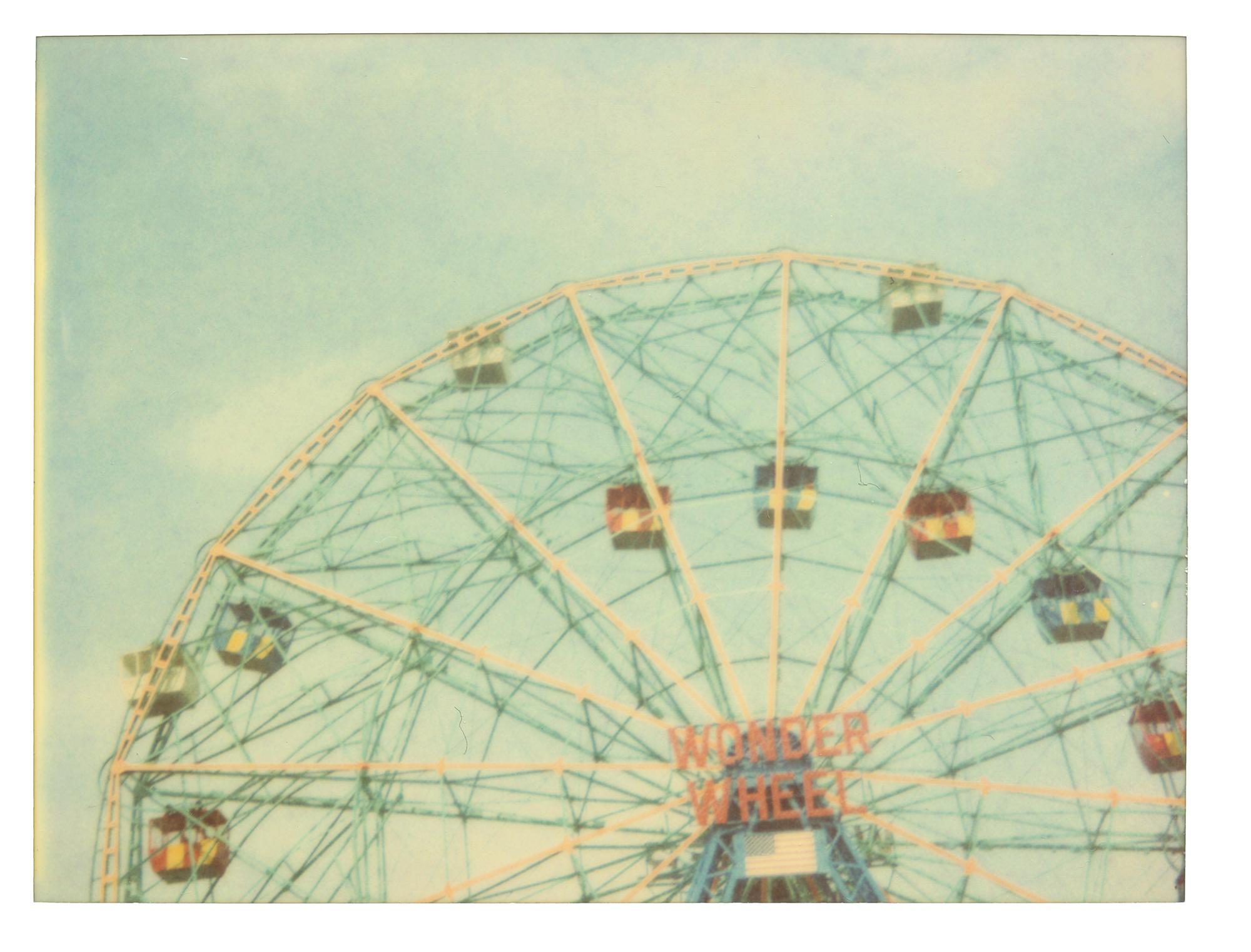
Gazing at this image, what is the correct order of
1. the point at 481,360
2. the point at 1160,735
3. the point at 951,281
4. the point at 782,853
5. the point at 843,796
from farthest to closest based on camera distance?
the point at 481,360 → the point at 951,281 → the point at 843,796 → the point at 1160,735 → the point at 782,853

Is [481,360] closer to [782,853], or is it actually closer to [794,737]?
[794,737]

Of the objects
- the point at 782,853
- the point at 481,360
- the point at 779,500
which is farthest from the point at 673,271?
the point at 782,853

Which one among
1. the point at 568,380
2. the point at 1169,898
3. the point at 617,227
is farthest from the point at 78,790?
the point at 1169,898

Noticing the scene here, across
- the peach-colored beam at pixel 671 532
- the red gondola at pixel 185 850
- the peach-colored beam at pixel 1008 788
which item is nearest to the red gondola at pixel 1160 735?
the peach-colored beam at pixel 1008 788

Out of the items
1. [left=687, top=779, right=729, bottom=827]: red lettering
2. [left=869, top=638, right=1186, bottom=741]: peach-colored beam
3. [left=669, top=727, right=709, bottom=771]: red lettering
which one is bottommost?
[left=687, top=779, right=729, bottom=827]: red lettering

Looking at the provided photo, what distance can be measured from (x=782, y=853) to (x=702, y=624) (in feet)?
6.43

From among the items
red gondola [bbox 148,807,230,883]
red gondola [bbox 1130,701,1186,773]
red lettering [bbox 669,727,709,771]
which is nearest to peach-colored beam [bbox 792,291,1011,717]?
red lettering [bbox 669,727,709,771]

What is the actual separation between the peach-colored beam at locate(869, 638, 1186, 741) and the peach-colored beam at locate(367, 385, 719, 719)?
159 cm

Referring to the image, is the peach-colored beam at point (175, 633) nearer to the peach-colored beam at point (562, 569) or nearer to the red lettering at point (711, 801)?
the peach-colored beam at point (562, 569)

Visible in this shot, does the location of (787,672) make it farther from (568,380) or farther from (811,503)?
(568,380)

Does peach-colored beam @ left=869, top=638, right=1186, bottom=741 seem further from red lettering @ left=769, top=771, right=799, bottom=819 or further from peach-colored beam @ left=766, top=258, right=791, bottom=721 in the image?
peach-colored beam @ left=766, top=258, right=791, bottom=721

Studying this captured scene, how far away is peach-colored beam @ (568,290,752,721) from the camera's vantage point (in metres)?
11.5

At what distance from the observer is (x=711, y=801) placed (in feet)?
36.7

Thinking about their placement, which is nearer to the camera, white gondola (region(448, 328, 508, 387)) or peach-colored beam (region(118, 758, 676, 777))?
peach-colored beam (region(118, 758, 676, 777))
